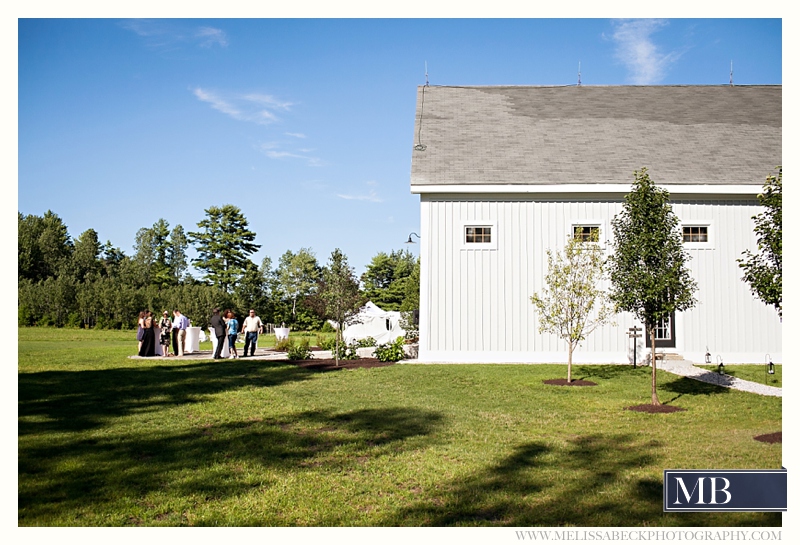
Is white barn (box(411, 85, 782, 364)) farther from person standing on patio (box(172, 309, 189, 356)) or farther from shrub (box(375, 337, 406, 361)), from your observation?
person standing on patio (box(172, 309, 189, 356))

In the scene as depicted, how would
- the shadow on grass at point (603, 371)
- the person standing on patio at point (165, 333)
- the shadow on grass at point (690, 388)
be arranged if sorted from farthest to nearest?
the person standing on patio at point (165, 333)
the shadow on grass at point (603, 371)
the shadow on grass at point (690, 388)

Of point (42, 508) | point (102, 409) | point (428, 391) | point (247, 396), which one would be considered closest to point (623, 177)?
point (428, 391)

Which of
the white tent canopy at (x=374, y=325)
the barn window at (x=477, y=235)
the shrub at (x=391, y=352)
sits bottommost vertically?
the shrub at (x=391, y=352)

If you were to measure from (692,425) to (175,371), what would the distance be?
36.4 ft

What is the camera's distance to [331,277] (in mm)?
16406

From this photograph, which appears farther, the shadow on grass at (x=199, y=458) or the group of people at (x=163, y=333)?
the group of people at (x=163, y=333)

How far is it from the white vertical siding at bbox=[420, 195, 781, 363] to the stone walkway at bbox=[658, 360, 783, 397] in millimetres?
1465

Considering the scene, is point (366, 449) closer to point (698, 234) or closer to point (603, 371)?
point (603, 371)

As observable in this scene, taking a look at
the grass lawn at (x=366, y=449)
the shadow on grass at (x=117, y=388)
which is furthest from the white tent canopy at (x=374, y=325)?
the grass lawn at (x=366, y=449)

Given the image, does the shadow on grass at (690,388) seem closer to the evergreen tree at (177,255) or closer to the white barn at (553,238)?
the white barn at (553,238)

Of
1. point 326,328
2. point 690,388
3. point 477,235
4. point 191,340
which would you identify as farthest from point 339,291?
point 326,328

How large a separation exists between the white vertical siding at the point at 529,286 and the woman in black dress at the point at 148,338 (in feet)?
25.4

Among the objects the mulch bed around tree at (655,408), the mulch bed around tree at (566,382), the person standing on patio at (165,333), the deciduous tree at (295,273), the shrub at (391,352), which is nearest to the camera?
the mulch bed around tree at (655,408)

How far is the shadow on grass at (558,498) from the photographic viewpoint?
493 centimetres
